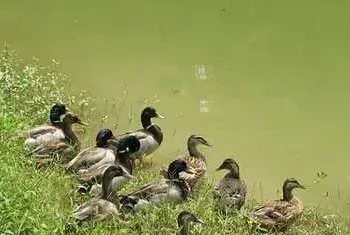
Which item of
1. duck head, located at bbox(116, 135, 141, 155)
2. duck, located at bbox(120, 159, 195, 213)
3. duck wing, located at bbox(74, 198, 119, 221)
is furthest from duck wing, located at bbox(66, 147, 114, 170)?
duck wing, located at bbox(74, 198, 119, 221)

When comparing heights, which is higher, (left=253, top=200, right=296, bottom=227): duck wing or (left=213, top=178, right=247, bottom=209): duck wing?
(left=213, top=178, right=247, bottom=209): duck wing

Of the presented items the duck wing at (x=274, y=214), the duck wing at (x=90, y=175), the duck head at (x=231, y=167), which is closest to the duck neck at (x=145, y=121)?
the duck head at (x=231, y=167)

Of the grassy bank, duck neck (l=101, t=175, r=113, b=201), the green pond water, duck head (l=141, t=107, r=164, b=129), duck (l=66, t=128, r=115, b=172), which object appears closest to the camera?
the grassy bank

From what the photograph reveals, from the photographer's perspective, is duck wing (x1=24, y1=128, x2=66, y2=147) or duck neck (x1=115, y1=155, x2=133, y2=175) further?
duck neck (x1=115, y1=155, x2=133, y2=175)

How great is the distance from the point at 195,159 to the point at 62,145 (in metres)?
1.33

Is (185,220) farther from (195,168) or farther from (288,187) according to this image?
(195,168)

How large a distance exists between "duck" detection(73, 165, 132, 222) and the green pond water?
170cm

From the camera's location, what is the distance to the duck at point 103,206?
20.8 ft

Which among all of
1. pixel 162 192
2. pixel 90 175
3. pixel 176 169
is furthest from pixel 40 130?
pixel 162 192

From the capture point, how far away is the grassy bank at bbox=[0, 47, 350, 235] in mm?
5742

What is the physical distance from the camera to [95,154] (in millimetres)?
7852

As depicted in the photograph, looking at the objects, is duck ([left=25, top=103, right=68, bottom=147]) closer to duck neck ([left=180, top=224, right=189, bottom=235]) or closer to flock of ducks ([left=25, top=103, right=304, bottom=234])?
flock of ducks ([left=25, top=103, right=304, bottom=234])

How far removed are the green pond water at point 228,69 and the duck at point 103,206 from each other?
1698mm

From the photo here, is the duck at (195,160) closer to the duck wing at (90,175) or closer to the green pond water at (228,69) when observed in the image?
the green pond water at (228,69)
